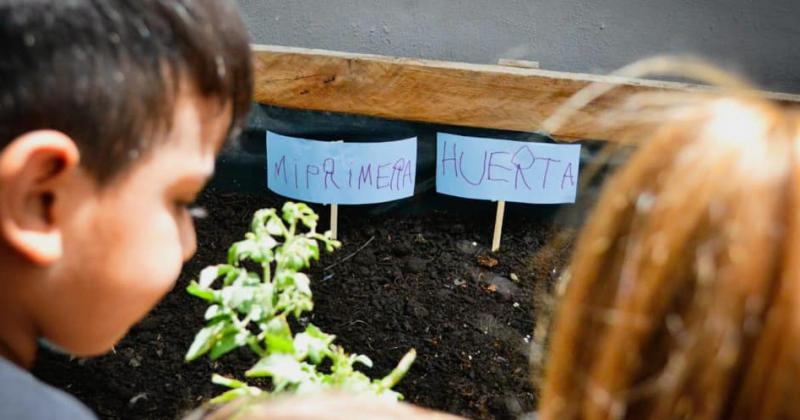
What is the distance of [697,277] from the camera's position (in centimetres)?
37

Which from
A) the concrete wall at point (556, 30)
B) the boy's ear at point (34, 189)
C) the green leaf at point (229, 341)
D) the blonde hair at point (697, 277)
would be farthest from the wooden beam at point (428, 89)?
the blonde hair at point (697, 277)

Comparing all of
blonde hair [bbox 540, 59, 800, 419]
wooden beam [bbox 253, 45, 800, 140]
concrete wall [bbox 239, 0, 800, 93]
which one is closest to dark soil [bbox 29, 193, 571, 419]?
wooden beam [bbox 253, 45, 800, 140]

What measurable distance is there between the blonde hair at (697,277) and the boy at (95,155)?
1.11 feet

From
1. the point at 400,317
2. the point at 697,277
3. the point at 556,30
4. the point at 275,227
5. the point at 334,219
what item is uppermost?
the point at 556,30

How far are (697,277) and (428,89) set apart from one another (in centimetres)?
102

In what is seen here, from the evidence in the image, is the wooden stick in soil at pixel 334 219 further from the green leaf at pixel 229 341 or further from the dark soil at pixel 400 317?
the green leaf at pixel 229 341

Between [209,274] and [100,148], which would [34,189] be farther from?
[209,274]

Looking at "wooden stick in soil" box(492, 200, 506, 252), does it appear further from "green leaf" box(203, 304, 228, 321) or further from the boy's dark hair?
the boy's dark hair

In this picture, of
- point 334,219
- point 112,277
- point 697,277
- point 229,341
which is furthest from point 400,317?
point 697,277

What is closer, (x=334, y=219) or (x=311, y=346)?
(x=311, y=346)

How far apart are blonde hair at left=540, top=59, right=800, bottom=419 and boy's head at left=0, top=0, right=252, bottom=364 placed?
34 centimetres

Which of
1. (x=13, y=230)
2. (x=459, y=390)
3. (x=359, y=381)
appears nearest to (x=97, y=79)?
(x=13, y=230)

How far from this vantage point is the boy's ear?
528 mm

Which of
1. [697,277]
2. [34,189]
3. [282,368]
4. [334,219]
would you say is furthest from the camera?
[334,219]
